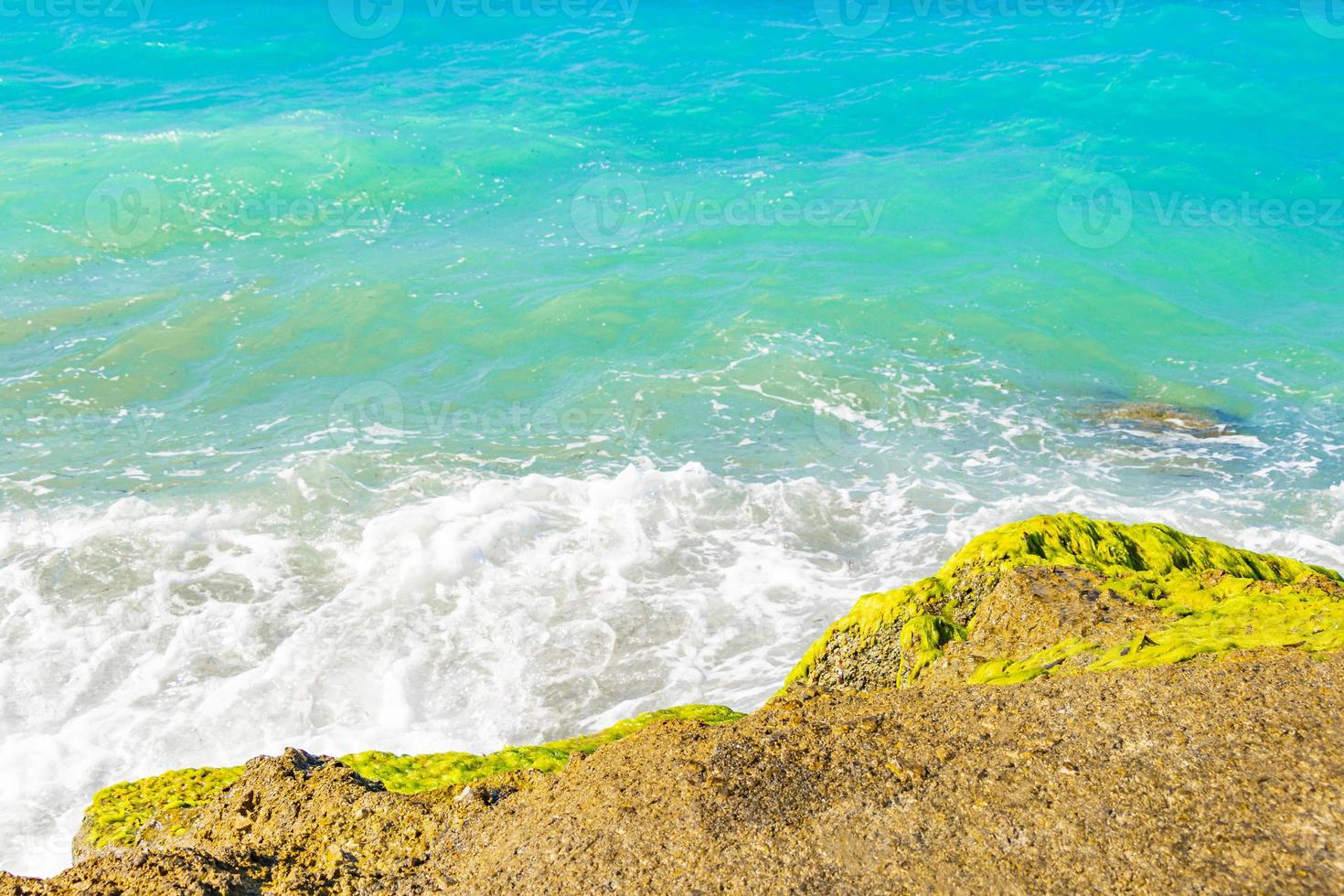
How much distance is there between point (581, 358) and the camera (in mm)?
14531

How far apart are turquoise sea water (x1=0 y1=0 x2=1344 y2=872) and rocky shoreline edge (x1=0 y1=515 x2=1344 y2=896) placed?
2542mm

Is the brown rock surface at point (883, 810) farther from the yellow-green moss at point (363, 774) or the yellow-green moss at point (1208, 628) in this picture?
the yellow-green moss at point (363, 774)

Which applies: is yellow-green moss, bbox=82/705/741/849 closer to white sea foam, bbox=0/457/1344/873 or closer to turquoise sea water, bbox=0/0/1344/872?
white sea foam, bbox=0/457/1344/873

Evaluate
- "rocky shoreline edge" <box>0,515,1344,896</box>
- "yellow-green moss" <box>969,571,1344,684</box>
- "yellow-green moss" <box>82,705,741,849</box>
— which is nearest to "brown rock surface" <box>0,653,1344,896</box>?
"rocky shoreline edge" <box>0,515,1344,896</box>

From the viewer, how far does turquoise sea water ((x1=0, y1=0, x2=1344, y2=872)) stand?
884 centimetres

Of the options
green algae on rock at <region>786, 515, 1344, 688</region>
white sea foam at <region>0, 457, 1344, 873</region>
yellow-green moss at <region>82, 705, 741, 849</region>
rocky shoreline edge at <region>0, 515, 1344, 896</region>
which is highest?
rocky shoreline edge at <region>0, 515, 1344, 896</region>

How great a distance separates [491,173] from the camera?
20766mm

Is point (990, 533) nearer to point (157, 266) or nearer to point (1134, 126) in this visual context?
point (157, 266)

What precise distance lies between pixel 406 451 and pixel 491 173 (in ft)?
33.8

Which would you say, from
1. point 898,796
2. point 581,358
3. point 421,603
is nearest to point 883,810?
point 898,796

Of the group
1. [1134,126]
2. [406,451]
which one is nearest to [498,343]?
[406,451]

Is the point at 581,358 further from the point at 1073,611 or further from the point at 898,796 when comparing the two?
the point at 898,796

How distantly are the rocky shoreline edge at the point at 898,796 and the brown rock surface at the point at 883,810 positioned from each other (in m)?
0.01

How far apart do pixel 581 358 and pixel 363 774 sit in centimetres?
926
